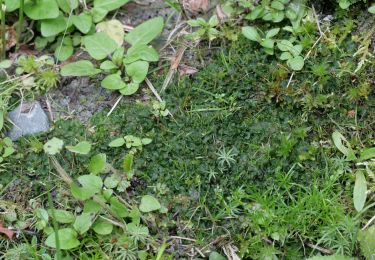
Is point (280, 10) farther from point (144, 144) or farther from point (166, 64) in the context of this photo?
point (144, 144)

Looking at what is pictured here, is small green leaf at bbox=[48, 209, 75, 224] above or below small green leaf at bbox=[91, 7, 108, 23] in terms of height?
below

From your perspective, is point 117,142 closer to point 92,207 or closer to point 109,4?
point 92,207

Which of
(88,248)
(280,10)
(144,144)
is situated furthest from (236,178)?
(280,10)

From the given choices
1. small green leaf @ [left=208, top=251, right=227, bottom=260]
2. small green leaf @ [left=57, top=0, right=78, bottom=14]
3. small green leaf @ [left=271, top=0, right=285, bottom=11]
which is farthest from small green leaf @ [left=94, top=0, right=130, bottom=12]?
small green leaf @ [left=208, top=251, right=227, bottom=260]

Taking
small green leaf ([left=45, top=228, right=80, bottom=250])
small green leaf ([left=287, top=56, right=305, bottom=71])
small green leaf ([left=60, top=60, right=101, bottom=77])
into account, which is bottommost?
small green leaf ([left=45, top=228, right=80, bottom=250])

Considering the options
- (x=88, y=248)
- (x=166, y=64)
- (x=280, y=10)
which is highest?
(x=280, y=10)

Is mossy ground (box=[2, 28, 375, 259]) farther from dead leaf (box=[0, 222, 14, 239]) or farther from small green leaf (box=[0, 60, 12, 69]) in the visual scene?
small green leaf (box=[0, 60, 12, 69])

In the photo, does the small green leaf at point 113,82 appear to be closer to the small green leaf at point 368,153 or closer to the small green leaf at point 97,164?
the small green leaf at point 97,164
